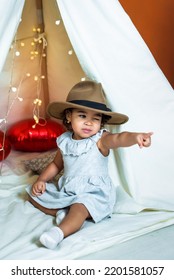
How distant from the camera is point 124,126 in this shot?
1581 millimetres

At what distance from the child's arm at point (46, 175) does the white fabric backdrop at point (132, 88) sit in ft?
0.82

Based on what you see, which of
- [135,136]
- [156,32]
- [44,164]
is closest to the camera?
[135,136]

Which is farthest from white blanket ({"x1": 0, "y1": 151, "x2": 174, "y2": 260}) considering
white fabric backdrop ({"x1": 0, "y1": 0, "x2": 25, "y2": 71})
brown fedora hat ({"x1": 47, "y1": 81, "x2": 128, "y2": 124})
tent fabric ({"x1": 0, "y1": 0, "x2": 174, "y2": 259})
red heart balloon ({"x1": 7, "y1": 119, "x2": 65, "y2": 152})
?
white fabric backdrop ({"x1": 0, "y1": 0, "x2": 25, "y2": 71})

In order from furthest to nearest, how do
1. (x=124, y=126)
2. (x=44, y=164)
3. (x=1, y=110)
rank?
(x=1, y=110) → (x=44, y=164) → (x=124, y=126)

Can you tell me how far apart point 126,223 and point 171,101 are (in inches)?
22.1

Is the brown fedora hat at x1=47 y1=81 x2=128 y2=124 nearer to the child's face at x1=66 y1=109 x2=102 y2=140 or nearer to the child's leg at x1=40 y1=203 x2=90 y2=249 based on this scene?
the child's face at x1=66 y1=109 x2=102 y2=140

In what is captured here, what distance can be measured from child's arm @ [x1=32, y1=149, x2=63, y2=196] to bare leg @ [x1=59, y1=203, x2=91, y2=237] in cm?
21

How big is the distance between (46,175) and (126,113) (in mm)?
422

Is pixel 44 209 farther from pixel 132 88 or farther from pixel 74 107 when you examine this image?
pixel 132 88

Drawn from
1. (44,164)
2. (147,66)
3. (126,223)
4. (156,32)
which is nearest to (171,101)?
(147,66)

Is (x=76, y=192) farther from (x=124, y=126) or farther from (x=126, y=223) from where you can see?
(x=124, y=126)

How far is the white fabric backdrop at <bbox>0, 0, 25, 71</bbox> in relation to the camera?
1.31 meters

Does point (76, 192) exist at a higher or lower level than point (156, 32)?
lower

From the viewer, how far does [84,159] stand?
Answer: 4.97ft
